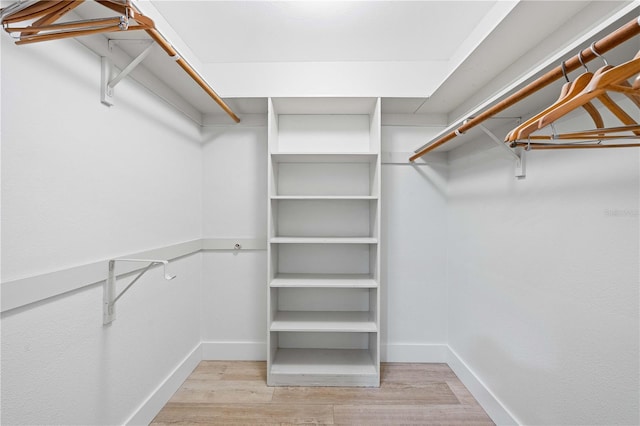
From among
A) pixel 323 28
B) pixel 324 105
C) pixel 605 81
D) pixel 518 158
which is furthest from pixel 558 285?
pixel 323 28

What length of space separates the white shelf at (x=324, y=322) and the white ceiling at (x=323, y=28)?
191 cm

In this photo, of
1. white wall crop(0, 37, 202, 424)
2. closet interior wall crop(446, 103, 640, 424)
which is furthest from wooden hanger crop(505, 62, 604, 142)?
white wall crop(0, 37, 202, 424)

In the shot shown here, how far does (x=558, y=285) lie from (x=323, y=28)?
1836 millimetres

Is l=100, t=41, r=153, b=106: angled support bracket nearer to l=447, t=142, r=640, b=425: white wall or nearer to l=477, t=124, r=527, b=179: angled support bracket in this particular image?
l=477, t=124, r=527, b=179: angled support bracket

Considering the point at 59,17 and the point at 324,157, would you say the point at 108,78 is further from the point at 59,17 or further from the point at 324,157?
the point at 324,157

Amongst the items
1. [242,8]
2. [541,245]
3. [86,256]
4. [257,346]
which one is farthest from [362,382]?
[242,8]

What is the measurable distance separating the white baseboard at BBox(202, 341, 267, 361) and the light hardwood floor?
179 millimetres

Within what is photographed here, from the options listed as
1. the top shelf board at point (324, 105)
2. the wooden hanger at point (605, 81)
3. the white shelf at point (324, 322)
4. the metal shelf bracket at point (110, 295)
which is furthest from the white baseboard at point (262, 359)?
the top shelf board at point (324, 105)

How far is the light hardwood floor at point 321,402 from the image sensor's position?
5.79 feet

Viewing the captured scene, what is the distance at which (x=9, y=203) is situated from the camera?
3.18 ft

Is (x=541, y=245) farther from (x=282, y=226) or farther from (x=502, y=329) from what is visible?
(x=282, y=226)

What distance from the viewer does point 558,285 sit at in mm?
1298

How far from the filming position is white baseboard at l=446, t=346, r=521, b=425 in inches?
65.0

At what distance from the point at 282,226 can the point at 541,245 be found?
167 centimetres
